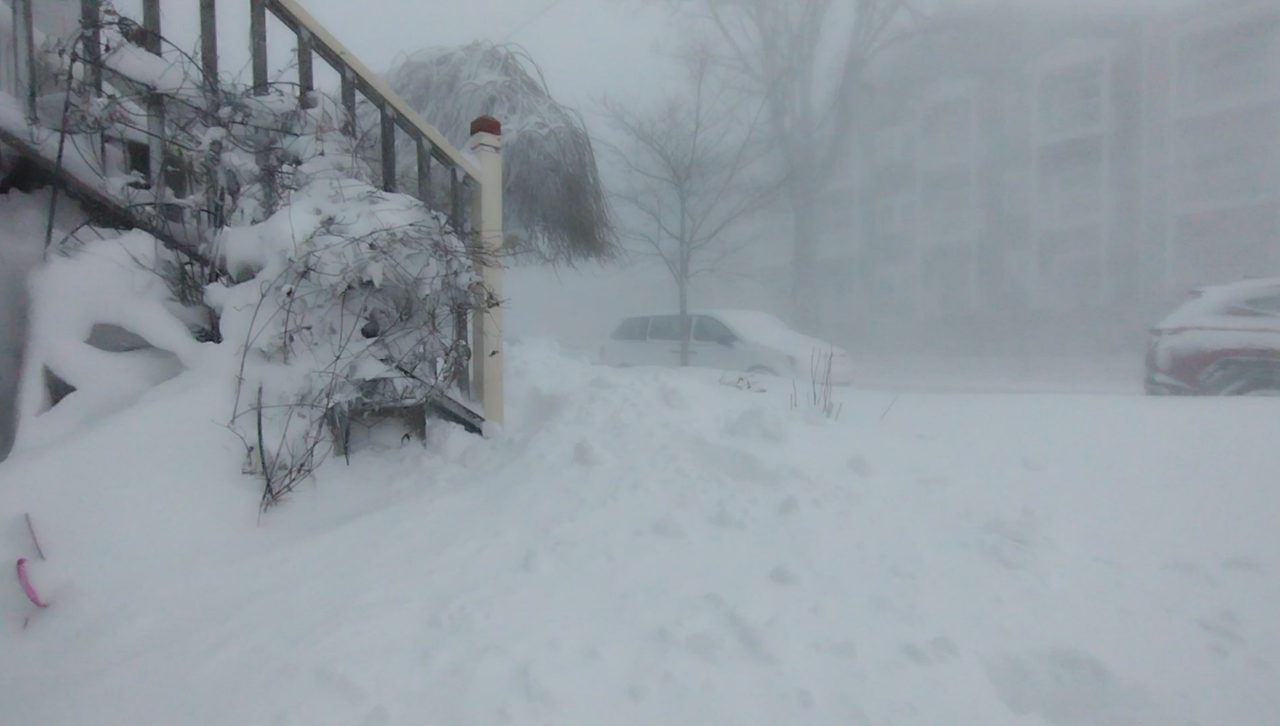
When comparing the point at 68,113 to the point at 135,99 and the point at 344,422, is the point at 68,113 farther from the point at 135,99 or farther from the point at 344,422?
the point at 344,422

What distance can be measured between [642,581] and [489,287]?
1676mm

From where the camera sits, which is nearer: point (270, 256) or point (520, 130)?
point (270, 256)

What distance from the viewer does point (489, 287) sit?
2.76 m

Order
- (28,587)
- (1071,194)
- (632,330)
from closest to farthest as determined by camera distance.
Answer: (28,587) < (632,330) < (1071,194)

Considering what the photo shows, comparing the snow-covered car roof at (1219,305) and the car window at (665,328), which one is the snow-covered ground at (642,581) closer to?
the snow-covered car roof at (1219,305)

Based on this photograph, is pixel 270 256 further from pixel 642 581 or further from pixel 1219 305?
pixel 1219 305

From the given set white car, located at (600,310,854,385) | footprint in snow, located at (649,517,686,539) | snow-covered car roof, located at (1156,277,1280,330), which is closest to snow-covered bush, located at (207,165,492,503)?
footprint in snow, located at (649,517,686,539)

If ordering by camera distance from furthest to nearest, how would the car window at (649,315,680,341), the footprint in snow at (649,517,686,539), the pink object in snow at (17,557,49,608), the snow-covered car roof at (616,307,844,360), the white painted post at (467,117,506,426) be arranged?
the car window at (649,315,680,341) → the snow-covered car roof at (616,307,844,360) → the white painted post at (467,117,506,426) → the footprint in snow at (649,517,686,539) → the pink object in snow at (17,557,49,608)

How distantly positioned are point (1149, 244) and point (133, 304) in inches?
474

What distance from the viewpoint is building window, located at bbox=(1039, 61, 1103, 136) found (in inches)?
391

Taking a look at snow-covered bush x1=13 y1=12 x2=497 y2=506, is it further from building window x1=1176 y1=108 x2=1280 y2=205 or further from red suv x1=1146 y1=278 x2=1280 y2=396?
building window x1=1176 y1=108 x2=1280 y2=205

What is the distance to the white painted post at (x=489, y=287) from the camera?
9.32ft

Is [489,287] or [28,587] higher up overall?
[489,287]

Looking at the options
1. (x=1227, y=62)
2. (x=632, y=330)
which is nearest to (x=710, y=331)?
(x=632, y=330)
